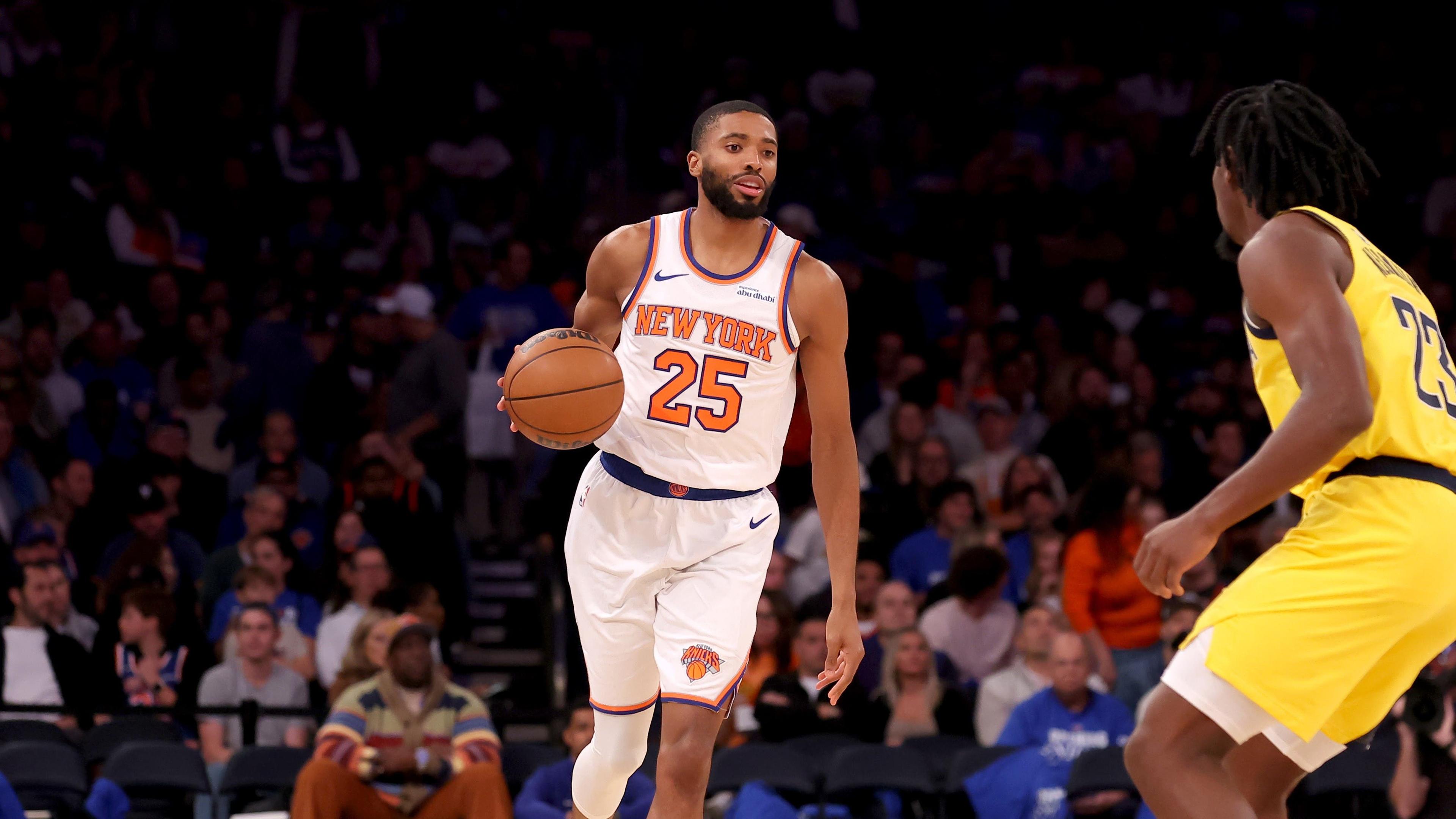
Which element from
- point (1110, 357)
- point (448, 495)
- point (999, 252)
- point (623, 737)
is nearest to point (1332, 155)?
point (623, 737)

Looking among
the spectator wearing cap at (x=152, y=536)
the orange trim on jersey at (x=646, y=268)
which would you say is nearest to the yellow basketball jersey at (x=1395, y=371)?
the orange trim on jersey at (x=646, y=268)

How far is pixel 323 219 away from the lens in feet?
42.2

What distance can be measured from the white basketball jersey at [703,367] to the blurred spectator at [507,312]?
5.71m

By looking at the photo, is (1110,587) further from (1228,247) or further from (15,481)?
(15,481)

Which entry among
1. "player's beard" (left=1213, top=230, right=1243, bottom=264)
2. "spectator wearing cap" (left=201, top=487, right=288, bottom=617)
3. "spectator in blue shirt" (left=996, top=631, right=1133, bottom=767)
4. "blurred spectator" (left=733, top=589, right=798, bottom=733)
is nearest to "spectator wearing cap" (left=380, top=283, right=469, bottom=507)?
"spectator wearing cap" (left=201, top=487, right=288, bottom=617)

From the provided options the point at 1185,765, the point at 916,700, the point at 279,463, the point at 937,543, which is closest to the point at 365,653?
the point at 279,463

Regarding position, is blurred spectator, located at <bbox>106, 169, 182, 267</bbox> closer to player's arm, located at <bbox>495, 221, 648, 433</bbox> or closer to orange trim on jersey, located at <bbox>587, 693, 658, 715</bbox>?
player's arm, located at <bbox>495, 221, 648, 433</bbox>

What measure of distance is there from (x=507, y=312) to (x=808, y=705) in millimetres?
3651

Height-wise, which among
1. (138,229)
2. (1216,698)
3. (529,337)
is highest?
(138,229)

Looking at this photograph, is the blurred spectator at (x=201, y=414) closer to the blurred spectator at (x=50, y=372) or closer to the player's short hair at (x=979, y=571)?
→ the blurred spectator at (x=50, y=372)

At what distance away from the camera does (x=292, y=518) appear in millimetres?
10133

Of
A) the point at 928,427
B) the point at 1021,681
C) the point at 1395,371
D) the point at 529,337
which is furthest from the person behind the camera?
the point at 928,427

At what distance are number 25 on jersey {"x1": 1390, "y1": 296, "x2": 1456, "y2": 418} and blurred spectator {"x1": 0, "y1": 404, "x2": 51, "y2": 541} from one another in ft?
28.8

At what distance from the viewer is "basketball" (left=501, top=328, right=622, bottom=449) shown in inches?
180
